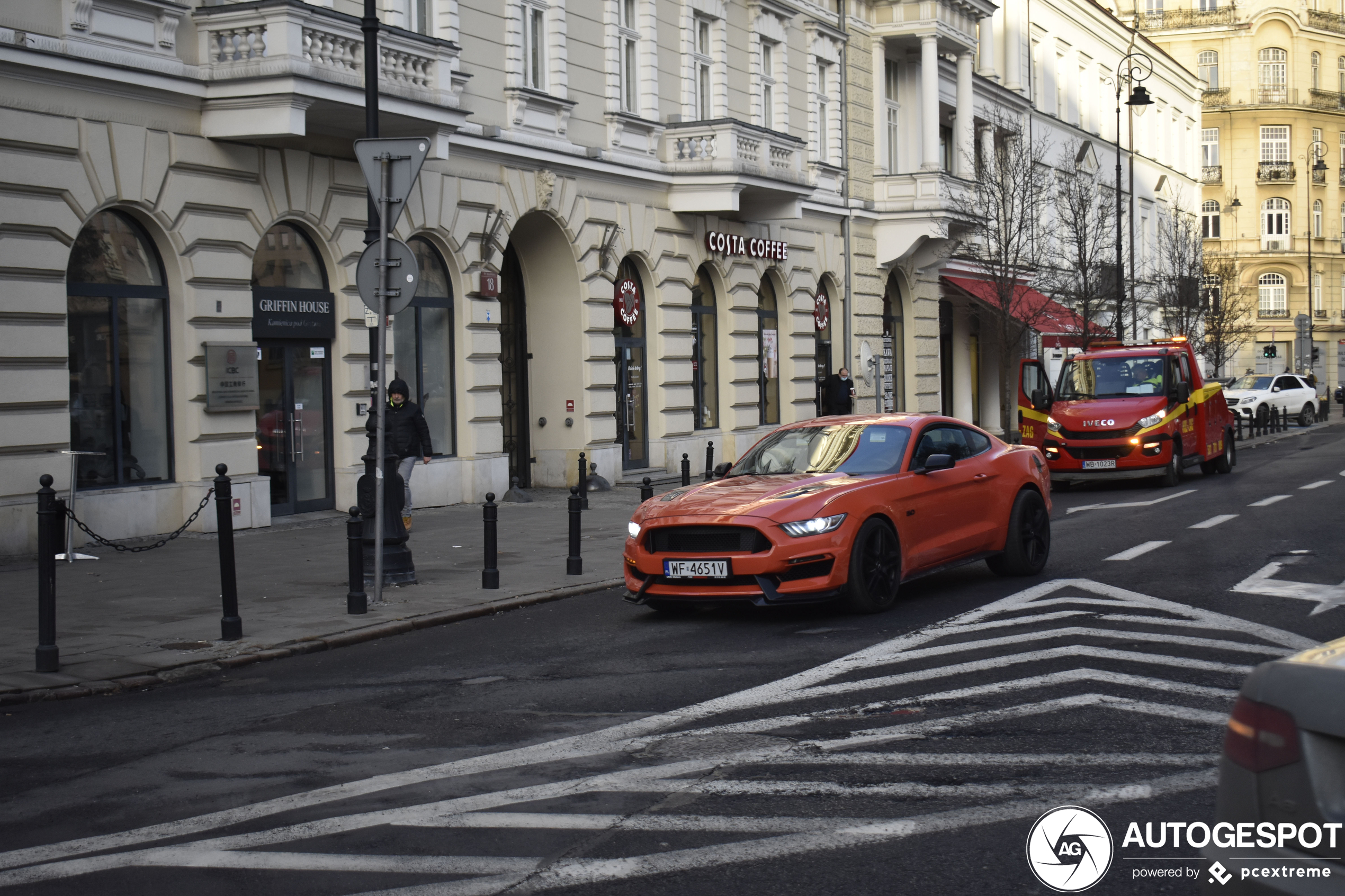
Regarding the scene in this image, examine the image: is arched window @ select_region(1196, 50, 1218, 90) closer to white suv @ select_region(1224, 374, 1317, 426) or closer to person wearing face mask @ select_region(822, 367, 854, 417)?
white suv @ select_region(1224, 374, 1317, 426)

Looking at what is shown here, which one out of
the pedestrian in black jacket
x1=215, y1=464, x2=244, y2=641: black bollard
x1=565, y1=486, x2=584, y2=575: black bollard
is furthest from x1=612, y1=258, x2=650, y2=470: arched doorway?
x1=215, y1=464, x2=244, y2=641: black bollard

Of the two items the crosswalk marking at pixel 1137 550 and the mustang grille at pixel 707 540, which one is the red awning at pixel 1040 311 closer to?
the crosswalk marking at pixel 1137 550

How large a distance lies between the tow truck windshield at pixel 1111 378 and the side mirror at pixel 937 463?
14.2 m

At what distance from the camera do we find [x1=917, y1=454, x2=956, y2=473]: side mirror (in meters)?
11.6

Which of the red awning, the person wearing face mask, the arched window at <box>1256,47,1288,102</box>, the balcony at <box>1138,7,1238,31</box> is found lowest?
the person wearing face mask

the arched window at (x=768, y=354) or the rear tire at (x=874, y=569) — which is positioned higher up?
the arched window at (x=768, y=354)

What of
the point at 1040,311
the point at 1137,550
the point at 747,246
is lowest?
the point at 1137,550

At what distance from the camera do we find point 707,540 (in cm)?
1090

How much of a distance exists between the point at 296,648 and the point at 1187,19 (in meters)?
88.7

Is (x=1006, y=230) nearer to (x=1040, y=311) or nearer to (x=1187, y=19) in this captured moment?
(x=1040, y=311)

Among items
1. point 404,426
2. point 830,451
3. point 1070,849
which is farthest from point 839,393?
point 1070,849

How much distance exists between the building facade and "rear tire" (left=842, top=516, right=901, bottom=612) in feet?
29.4

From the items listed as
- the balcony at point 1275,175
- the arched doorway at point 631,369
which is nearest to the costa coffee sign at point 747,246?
the arched doorway at point 631,369

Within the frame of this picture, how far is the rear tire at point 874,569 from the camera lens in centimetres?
1077
